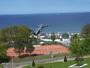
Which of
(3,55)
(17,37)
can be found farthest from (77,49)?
A: (17,37)

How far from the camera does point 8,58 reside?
57781mm

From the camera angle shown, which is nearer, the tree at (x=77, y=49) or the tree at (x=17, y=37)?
the tree at (x=77, y=49)

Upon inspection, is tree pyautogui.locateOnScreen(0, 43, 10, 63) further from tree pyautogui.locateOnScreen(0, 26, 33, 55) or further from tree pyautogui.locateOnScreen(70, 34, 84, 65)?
tree pyautogui.locateOnScreen(70, 34, 84, 65)

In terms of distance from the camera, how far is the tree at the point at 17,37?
60.9 m

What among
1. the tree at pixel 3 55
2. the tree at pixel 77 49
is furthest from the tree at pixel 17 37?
the tree at pixel 77 49

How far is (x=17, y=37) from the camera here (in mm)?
66000

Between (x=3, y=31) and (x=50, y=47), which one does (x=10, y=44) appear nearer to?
(x=3, y=31)

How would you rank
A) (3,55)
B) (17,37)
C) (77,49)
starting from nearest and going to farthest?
1. (77,49)
2. (3,55)
3. (17,37)

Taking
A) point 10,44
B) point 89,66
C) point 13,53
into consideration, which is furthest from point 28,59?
point 89,66

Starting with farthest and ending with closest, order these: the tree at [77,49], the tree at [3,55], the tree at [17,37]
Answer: the tree at [17,37]
the tree at [3,55]
the tree at [77,49]

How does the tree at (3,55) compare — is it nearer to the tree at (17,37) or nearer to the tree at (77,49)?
the tree at (17,37)

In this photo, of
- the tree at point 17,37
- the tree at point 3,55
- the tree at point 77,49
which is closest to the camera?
the tree at point 77,49

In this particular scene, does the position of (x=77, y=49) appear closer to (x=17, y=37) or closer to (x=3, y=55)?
(x=3, y=55)

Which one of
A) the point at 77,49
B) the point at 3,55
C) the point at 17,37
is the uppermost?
the point at 17,37
